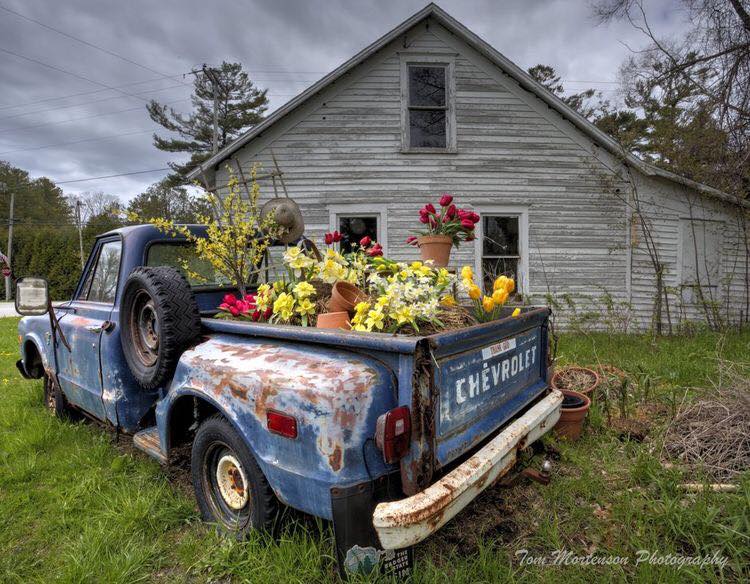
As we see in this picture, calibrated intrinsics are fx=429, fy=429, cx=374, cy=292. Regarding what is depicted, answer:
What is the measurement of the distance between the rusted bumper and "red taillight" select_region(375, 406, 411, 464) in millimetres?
152

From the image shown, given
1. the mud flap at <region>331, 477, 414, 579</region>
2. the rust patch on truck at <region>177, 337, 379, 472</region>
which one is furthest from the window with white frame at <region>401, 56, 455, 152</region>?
the mud flap at <region>331, 477, 414, 579</region>

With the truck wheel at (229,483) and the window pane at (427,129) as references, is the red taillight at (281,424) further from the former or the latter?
the window pane at (427,129)

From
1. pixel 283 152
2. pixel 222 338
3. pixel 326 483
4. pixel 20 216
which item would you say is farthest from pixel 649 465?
pixel 20 216

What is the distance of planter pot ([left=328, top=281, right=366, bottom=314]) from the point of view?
2223 millimetres

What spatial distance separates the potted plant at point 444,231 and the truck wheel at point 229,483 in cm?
182

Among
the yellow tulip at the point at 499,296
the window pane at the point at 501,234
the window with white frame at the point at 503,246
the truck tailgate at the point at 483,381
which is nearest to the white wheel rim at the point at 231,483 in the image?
the truck tailgate at the point at 483,381

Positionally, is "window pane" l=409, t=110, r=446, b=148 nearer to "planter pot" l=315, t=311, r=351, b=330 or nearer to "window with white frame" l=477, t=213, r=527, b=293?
"window with white frame" l=477, t=213, r=527, b=293

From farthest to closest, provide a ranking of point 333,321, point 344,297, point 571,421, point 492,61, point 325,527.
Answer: point 492,61 → point 571,421 → point 344,297 → point 333,321 → point 325,527

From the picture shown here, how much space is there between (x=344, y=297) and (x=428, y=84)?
7761mm

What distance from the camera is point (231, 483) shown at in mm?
2074

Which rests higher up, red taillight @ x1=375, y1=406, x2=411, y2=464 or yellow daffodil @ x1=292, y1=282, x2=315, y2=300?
yellow daffodil @ x1=292, y1=282, x2=315, y2=300

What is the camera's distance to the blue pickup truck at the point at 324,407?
4.94 ft

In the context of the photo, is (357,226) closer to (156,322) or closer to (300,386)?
(156,322)

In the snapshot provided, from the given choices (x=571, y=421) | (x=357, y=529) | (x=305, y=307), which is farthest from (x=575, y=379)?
(x=357, y=529)
